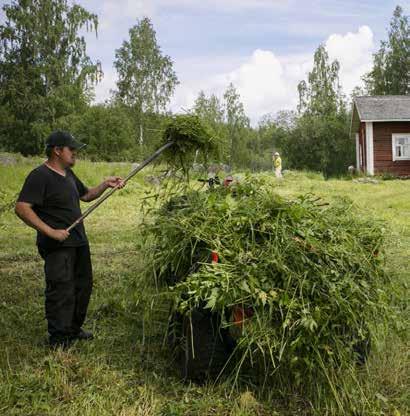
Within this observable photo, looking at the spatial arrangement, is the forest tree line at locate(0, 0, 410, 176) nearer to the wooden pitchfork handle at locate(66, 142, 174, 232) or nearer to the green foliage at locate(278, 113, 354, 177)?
the green foliage at locate(278, 113, 354, 177)

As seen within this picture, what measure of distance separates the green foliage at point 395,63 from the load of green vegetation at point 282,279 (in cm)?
4476

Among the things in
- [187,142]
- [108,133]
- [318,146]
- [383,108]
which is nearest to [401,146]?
[383,108]

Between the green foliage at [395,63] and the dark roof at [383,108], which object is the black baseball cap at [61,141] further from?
the green foliage at [395,63]

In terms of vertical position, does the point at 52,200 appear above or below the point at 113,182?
below

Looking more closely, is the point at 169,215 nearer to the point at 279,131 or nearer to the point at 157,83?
the point at 279,131

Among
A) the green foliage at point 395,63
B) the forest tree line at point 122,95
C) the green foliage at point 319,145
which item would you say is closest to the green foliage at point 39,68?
the forest tree line at point 122,95

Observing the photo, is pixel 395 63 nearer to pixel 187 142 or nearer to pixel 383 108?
pixel 383 108

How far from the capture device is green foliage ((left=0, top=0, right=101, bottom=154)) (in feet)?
109

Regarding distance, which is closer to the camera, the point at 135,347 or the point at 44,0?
the point at 135,347

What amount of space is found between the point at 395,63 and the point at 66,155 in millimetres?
45474

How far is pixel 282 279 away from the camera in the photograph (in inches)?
140

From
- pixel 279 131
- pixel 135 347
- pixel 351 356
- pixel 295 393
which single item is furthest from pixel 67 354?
pixel 279 131

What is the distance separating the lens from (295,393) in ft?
12.0

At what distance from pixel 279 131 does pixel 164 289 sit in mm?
35497
